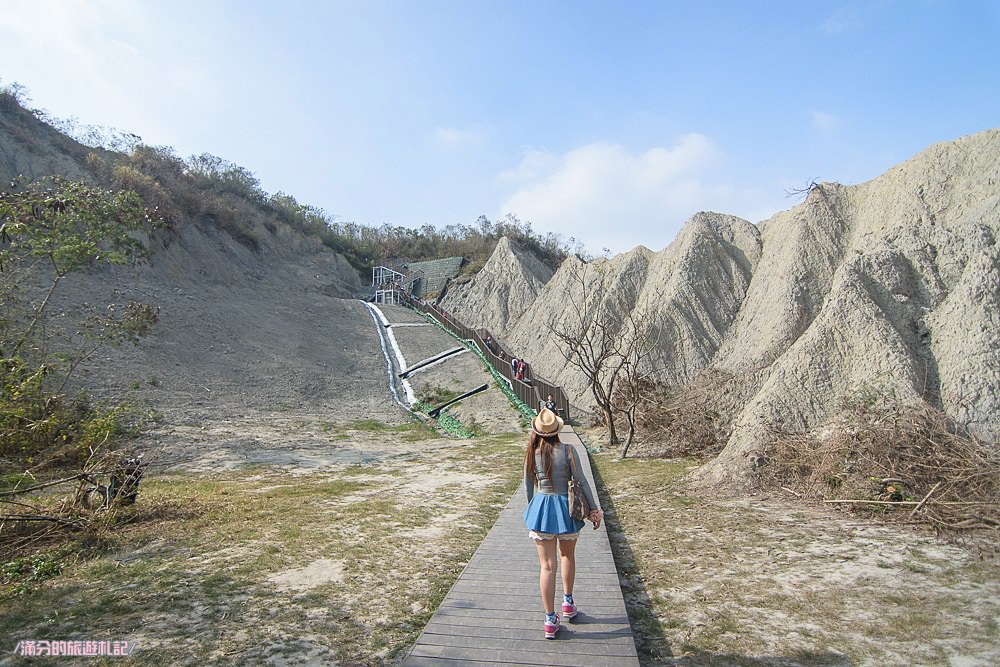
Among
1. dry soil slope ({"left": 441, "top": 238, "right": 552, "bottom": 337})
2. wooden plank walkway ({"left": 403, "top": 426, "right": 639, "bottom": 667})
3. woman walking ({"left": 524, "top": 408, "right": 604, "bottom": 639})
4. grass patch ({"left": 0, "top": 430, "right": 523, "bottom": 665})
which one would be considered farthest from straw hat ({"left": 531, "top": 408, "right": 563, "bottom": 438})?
dry soil slope ({"left": 441, "top": 238, "right": 552, "bottom": 337})

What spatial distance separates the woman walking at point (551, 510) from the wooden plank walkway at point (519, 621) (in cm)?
19

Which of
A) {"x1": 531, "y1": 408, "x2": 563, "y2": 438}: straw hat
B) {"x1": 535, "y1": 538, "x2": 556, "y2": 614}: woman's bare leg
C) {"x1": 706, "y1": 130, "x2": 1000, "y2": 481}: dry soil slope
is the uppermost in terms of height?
{"x1": 706, "y1": 130, "x2": 1000, "y2": 481}: dry soil slope

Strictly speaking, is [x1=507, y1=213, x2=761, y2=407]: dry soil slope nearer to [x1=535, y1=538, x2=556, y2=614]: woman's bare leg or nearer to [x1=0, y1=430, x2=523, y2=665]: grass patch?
[x1=0, y1=430, x2=523, y2=665]: grass patch

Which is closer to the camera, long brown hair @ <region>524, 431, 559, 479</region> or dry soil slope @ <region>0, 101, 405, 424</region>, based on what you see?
long brown hair @ <region>524, 431, 559, 479</region>

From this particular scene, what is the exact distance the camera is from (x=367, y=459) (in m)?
13.4

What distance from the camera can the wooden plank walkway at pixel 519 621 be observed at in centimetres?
376

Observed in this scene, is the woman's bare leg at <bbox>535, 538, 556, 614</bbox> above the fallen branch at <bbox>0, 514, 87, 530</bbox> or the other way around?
the other way around

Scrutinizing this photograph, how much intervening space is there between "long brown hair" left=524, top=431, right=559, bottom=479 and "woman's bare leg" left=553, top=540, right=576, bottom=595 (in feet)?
1.69

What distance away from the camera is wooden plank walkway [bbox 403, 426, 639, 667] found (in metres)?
3.76

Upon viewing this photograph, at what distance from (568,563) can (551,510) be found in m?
0.45

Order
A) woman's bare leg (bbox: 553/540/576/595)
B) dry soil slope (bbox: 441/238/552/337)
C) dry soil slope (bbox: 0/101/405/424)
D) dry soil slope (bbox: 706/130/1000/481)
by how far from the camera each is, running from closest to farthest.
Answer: woman's bare leg (bbox: 553/540/576/595), dry soil slope (bbox: 706/130/1000/481), dry soil slope (bbox: 0/101/405/424), dry soil slope (bbox: 441/238/552/337)

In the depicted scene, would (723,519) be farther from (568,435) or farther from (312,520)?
(568,435)

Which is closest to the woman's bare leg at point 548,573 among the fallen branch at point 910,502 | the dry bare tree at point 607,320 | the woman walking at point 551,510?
the woman walking at point 551,510

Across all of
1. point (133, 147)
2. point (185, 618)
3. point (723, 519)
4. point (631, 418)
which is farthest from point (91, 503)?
point (133, 147)
